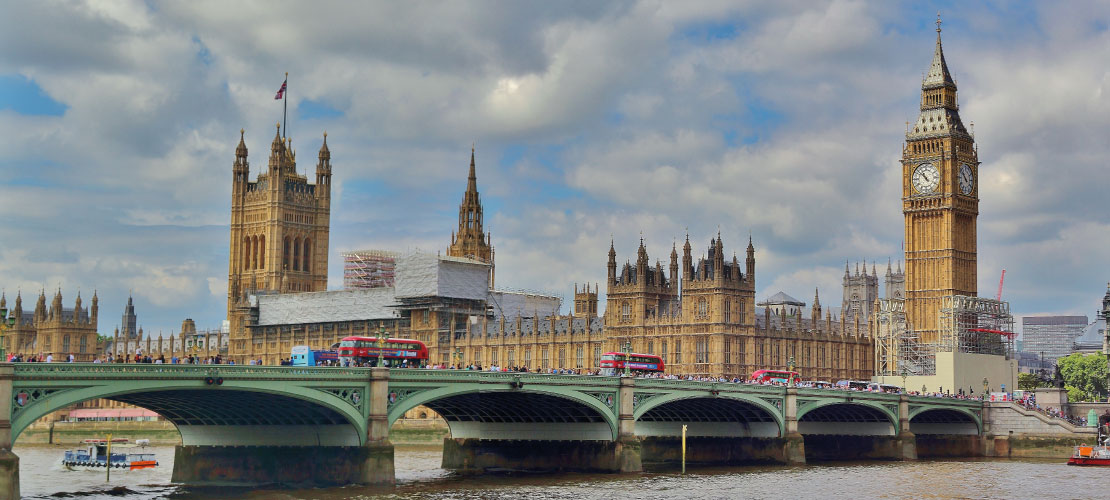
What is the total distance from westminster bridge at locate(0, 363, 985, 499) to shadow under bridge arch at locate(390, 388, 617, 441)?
9 cm

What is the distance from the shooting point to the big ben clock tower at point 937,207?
472 feet

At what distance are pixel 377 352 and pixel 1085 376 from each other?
10589 centimetres

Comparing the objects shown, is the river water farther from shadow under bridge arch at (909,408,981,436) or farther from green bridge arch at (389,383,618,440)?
shadow under bridge arch at (909,408,981,436)

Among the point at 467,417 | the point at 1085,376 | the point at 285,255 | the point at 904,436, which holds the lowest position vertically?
the point at 904,436

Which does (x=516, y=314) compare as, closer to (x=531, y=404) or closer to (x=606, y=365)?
(x=606, y=365)

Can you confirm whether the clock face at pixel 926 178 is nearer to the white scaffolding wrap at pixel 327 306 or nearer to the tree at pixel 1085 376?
the tree at pixel 1085 376

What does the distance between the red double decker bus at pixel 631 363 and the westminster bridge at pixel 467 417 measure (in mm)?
4090

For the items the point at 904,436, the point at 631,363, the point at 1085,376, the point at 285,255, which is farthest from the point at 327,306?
the point at 1085,376

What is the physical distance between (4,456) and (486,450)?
130 ft

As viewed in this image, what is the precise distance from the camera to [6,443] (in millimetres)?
54531

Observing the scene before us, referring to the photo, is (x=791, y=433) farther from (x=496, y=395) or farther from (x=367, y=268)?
(x=367, y=268)

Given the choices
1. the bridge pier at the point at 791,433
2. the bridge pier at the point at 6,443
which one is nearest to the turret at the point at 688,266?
the bridge pier at the point at 791,433

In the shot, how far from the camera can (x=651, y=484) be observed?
251 ft

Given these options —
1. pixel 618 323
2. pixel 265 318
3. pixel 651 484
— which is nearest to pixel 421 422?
pixel 618 323
